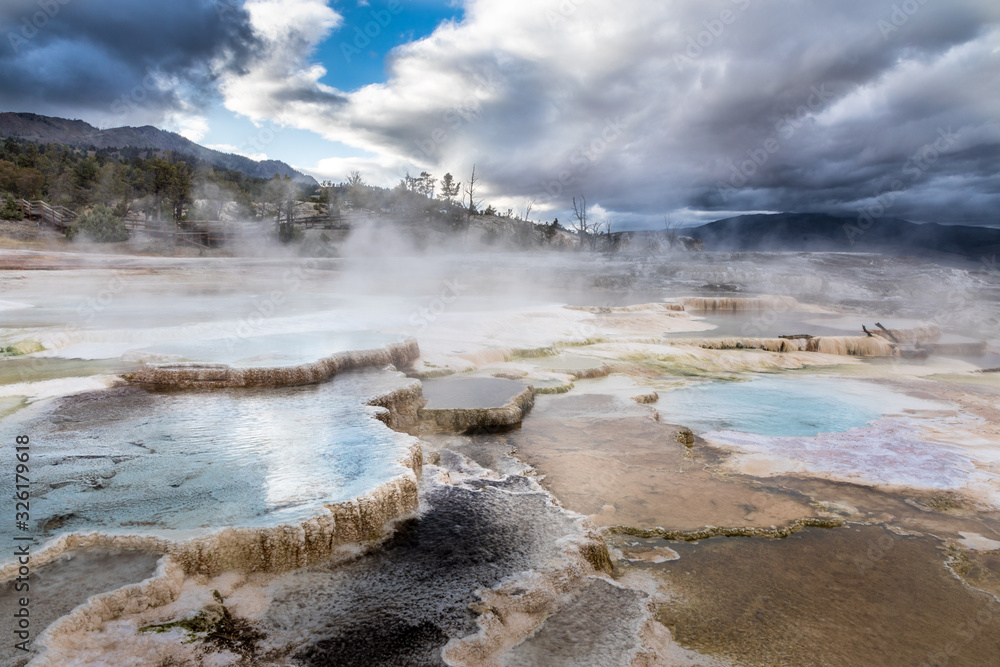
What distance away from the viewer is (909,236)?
79438 millimetres

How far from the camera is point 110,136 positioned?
95312 mm

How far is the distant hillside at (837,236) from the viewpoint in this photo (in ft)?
202

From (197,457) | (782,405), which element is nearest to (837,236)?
(782,405)

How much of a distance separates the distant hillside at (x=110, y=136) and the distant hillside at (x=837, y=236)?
2494 inches

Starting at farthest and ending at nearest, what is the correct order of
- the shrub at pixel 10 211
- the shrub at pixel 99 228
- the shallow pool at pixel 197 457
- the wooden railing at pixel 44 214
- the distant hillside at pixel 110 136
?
the distant hillside at pixel 110 136 → the wooden railing at pixel 44 214 → the shrub at pixel 99 228 → the shrub at pixel 10 211 → the shallow pool at pixel 197 457

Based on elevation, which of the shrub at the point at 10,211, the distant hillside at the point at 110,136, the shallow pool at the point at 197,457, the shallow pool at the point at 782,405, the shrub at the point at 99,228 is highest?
the distant hillside at the point at 110,136

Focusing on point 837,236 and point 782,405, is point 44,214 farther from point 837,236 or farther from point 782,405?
point 837,236

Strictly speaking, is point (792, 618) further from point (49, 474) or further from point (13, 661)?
point (49, 474)

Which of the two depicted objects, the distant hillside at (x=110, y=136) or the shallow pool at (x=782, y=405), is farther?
the distant hillside at (x=110, y=136)

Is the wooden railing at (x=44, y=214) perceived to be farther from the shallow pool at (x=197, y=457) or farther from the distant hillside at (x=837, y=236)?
the distant hillside at (x=837, y=236)

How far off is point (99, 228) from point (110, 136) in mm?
99989

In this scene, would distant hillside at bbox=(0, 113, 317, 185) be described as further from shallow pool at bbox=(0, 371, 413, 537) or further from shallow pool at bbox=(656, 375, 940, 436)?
shallow pool at bbox=(0, 371, 413, 537)

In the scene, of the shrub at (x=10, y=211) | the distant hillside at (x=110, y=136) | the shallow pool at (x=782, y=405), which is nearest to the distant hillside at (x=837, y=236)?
the shallow pool at (x=782, y=405)

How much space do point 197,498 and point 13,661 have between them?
1.07 meters
